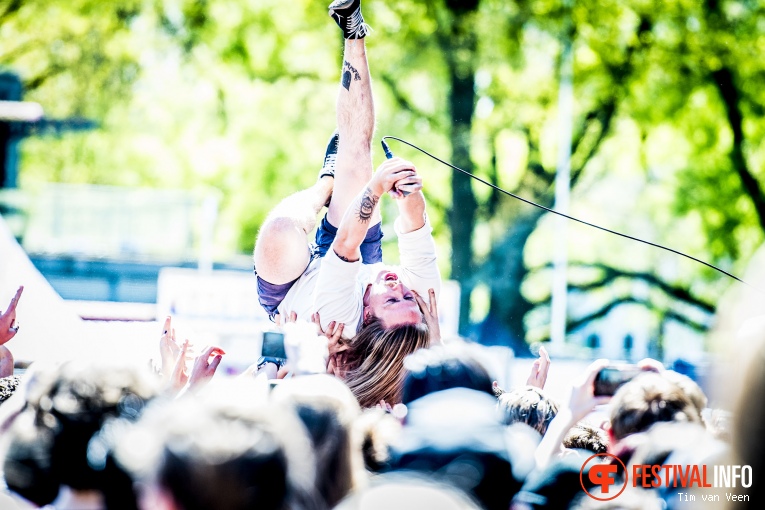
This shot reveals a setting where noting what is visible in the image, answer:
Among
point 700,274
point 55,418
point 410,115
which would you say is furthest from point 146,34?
point 55,418

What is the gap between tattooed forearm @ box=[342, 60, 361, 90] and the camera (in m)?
3.74

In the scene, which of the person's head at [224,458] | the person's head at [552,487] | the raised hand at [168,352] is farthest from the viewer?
the raised hand at [168,352]

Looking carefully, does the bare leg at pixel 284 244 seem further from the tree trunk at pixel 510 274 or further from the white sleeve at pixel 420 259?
the tree trunk at pixel 510 274

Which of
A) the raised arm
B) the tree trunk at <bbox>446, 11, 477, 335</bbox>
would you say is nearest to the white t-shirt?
the raised arm

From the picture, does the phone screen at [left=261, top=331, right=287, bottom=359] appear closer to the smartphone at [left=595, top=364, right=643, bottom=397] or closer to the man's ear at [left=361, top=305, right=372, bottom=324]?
the man's ear at [left=361, top=305, right=372, bottom=324]

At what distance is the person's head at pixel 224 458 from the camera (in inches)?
50.6

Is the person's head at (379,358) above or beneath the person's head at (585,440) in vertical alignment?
above

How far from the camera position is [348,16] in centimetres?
352

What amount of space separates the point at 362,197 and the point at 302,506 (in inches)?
75.0

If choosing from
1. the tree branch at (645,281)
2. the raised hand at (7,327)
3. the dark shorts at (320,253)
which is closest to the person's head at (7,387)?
the raised hand at (7,327)

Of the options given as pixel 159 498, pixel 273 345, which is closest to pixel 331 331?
pixel 273 345

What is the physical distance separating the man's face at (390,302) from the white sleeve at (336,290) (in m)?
0.17

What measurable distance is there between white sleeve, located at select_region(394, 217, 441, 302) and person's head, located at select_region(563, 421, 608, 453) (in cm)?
124

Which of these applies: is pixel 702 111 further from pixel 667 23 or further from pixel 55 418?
pixel 55 418
